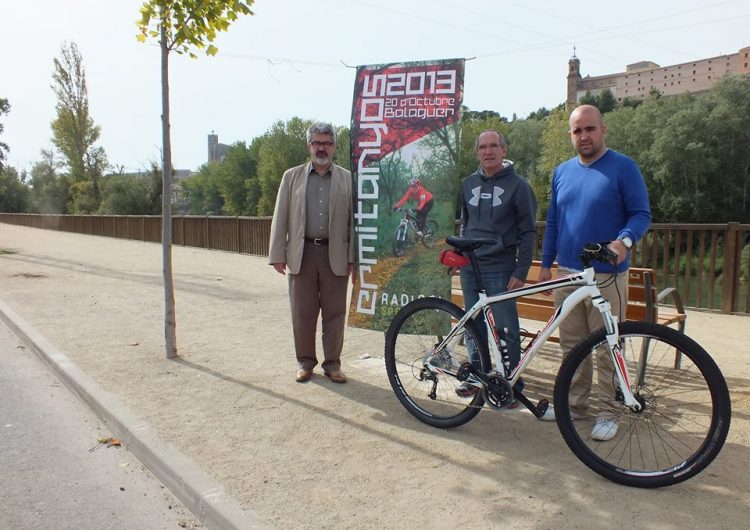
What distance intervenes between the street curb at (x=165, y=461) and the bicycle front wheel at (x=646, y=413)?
1.73m

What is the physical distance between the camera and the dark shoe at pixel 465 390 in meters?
3.93

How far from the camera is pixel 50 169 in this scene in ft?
257

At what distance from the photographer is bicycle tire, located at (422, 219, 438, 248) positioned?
5.03 meters

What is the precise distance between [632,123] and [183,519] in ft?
187

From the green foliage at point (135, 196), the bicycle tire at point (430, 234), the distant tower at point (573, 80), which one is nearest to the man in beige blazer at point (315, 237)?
the bicycle tire at point (430, 234)

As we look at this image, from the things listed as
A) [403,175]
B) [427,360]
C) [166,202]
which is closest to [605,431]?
[427,360]

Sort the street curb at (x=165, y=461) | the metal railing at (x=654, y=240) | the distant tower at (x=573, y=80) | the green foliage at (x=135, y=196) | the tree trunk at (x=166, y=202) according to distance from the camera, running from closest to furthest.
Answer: the street curb at (x=165, y=461) < the tree trunk at (x=166, y=202) < the metal railing at (x=654, y=240) < the green foliage at (x=135, y=196) < the distant tower at (x=573, y=80)

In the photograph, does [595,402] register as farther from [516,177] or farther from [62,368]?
[62,368]

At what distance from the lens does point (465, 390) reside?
4055mm

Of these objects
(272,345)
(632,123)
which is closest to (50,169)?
(632,123)

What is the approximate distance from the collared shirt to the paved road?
211cm

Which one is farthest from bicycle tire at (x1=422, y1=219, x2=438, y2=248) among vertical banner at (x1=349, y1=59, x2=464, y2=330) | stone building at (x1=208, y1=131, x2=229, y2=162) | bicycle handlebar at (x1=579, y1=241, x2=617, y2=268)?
stone building at (x1=208, y1=131, x2=229, y2=162)

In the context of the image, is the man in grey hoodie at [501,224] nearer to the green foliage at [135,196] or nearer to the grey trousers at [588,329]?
the grey trousers at [588,329]

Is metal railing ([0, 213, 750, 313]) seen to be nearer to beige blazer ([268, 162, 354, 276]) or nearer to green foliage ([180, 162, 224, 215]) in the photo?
beige blazer ([268, 162, 354, 276])
